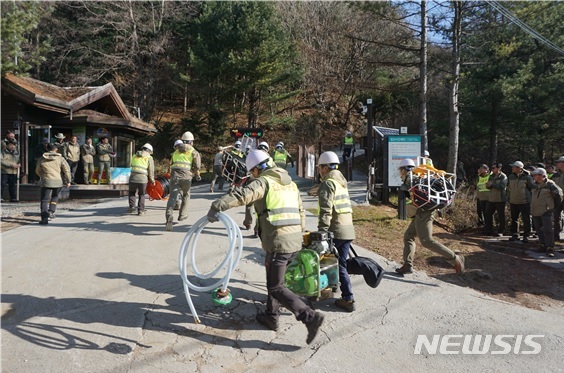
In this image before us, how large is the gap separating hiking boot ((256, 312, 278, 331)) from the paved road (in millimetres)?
70

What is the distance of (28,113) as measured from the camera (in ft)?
47.8

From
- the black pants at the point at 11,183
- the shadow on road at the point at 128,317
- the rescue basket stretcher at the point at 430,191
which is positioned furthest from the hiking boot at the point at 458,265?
the black pants at the point at 11,183

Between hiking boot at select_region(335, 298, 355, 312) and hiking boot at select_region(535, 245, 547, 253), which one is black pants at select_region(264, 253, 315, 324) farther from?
hiking boot at select_region(535, 245, 547, 253)

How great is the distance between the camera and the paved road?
3744mm

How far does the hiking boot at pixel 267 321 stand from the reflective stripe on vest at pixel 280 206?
3.50 ft

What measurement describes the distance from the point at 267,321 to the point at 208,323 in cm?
67

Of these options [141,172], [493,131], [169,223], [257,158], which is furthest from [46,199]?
[493,131]

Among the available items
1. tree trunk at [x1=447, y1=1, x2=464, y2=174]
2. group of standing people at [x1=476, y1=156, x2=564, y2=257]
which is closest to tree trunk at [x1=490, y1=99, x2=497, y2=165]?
tree trunk at [x1=447, y1=1, x2=464, y2=174]

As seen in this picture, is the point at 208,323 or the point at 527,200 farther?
the point at 527,200

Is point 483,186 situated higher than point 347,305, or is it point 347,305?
point 483,186

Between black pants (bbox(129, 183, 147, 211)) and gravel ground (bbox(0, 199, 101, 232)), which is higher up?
black pants (bbox(129, 183, 147, 211))

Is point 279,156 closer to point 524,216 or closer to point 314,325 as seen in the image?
point 524,216

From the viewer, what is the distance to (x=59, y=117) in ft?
50.6

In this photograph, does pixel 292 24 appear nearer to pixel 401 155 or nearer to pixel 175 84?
pixel 175 84
